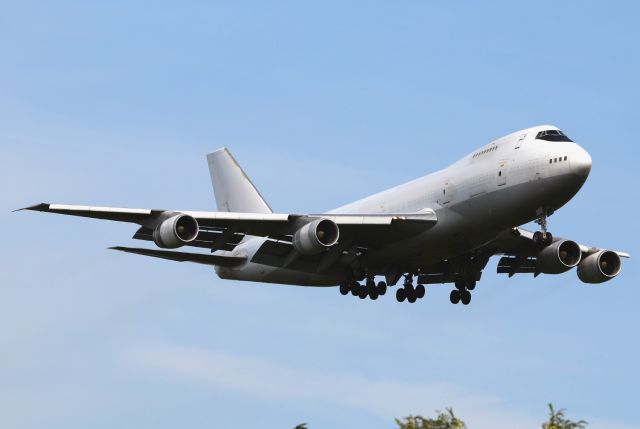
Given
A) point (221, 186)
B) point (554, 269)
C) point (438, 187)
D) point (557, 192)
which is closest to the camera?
point (557, 192)

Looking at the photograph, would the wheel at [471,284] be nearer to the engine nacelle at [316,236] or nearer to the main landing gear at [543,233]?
the main landing gear at [543,233]

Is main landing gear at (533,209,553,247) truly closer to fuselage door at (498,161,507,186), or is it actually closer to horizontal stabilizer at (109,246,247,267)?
fuselage door at (498,161,507,186)

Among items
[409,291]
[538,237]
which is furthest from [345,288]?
[538,237]

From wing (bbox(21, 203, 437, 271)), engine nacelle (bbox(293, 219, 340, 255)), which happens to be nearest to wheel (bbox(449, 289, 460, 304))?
wing (bbox(21, 203, 437, 271))

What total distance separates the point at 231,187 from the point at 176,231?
1702 centimetres

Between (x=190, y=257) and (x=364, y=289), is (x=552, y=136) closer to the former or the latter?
(x=364, y=289)

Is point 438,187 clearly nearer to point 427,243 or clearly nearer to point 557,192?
point 427,243

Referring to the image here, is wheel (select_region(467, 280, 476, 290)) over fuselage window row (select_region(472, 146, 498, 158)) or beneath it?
beneath

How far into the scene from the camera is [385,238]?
49781mm

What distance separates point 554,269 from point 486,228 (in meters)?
7.98

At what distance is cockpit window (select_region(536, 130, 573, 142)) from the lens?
4631 cm

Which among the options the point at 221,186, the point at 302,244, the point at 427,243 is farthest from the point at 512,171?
the point at 221,186

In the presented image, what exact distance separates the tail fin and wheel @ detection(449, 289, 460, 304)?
36.5ft

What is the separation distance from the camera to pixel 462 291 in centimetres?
5441
